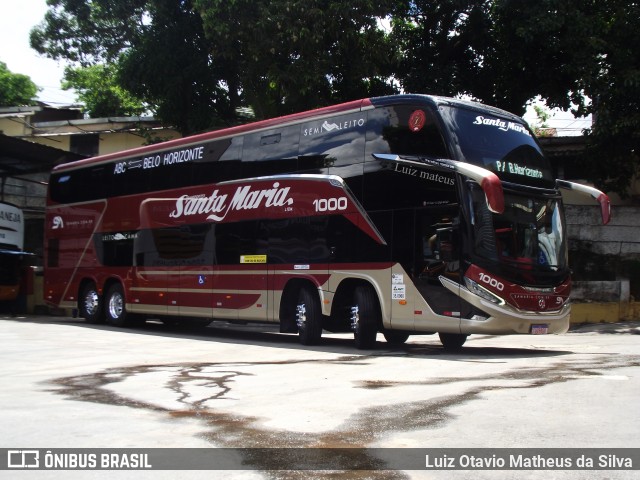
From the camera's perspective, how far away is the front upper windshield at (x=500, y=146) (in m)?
11.8

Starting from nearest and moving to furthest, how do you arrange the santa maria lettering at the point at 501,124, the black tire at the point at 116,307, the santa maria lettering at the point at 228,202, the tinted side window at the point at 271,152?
the santa maria lettering at the point at 501,124, the tinted side window at the point at 271,152, the santa maria lettering at the point at 228,202, the black tire at the point at 116,307

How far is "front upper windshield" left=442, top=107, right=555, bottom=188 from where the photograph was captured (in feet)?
38.7

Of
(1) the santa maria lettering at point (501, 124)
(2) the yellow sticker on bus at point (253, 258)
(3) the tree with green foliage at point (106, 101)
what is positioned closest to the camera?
(1) the santa maria lettering at point (501, 124)

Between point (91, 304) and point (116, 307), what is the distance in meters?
1.18

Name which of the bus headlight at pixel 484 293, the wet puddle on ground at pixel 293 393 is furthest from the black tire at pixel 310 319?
the bus headlight at pixel 484 293

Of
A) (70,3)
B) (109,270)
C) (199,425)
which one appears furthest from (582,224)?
(199,425)

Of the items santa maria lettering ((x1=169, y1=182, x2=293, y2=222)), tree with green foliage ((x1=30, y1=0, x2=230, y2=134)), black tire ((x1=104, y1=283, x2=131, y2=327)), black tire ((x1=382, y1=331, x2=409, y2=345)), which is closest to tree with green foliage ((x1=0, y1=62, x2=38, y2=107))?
tree with green foliage ((x1=30, y1=0, x2=230, y2=134))

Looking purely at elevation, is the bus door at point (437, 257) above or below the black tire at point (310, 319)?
above

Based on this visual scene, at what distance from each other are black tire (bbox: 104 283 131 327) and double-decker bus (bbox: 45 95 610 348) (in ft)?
3.65

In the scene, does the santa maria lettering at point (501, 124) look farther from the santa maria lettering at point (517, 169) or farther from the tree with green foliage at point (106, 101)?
the tree with green foliage at point (106, 101)

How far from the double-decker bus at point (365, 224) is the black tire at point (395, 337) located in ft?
0.07

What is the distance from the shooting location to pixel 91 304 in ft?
66.3

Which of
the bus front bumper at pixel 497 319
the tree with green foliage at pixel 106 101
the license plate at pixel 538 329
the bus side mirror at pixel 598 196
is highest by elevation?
the tree with green foliage at pixel 106 101

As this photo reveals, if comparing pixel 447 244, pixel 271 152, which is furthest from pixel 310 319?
pixel 271 152
